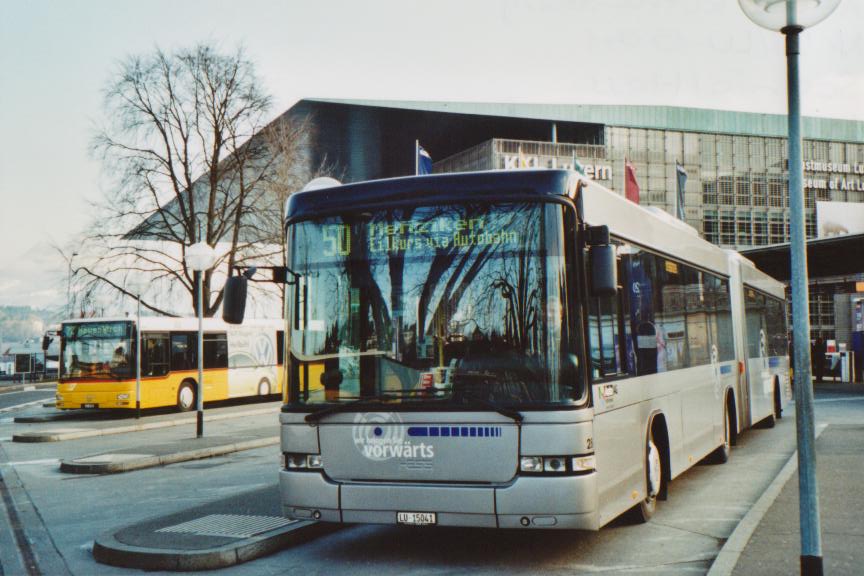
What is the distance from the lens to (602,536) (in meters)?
8.16

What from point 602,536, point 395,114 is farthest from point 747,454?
point 395,114

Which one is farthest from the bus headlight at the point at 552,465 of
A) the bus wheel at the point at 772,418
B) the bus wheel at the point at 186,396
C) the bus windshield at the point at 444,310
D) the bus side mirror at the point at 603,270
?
the bus wheel at the point at 186,396

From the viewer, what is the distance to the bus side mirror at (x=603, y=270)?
22.0ft

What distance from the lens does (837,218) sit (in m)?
82.1

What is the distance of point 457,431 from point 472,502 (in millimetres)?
513

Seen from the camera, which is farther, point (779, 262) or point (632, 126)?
point (632, 126)

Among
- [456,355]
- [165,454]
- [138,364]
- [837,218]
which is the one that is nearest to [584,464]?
[456,355]

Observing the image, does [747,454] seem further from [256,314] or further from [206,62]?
[206,62]

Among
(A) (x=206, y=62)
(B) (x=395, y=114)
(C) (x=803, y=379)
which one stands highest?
(B) (x=395, y=114)

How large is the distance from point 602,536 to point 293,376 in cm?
312

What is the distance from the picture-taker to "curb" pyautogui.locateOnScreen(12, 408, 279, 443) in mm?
20219

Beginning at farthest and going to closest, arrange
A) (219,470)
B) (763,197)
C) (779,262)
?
1. (763,197)
2. (779,262)
3. (219,470)

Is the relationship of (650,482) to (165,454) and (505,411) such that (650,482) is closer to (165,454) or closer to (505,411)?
(505,411)

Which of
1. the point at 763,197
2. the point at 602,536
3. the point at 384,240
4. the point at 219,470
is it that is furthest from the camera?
the point at 763,197
